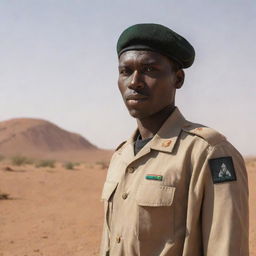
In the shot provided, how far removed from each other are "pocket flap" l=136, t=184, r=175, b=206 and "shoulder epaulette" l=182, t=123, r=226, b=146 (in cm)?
25

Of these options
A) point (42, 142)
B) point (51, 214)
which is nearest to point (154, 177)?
point (51, 214)

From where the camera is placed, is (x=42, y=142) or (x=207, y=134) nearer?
(x=207, y=134)

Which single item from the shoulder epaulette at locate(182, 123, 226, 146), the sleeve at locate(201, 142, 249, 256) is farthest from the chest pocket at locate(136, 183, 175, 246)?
the shoulder epaulette at locate(182, 123, 226, 146)

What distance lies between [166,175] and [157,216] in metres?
0.17

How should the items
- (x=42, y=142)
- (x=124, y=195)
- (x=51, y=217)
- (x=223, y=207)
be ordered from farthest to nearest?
1. (x=42, y=142)
2. (x=51, y=217)
3. (x=124, y=195)
4. (x=223, y=207)

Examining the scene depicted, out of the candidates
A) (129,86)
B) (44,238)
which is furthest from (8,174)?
(129,86)

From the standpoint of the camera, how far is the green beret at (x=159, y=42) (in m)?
1.92

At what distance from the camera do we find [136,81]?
1.92 metres

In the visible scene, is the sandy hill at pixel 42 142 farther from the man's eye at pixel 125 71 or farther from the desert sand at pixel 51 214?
the man's eye at pixel 125 71

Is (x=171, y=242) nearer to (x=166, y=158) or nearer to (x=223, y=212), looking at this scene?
(x=223, y=212)

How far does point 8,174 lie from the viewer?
18969 millimetres

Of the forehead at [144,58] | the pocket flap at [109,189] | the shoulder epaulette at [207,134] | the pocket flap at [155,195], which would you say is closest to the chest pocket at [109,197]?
the pocket flap at [109,189]

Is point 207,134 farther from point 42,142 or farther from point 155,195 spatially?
point 42,142

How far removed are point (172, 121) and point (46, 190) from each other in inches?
548
